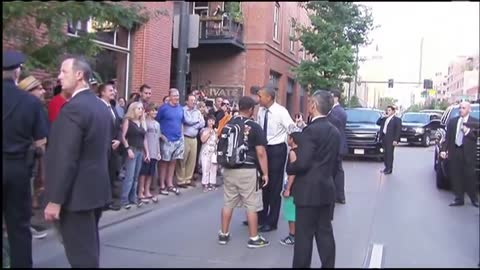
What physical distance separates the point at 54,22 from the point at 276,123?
317 cm

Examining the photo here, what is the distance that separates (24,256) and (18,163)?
82cm

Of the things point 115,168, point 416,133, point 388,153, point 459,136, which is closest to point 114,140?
point 115,168

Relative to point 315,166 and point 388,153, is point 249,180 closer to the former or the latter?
point 315,166

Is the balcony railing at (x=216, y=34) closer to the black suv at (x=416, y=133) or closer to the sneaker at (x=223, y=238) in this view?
the black suv at (x=416, y=133)

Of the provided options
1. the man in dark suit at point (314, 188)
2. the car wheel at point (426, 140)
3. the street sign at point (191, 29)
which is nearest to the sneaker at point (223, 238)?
the man in dark suit at point (314, 188)

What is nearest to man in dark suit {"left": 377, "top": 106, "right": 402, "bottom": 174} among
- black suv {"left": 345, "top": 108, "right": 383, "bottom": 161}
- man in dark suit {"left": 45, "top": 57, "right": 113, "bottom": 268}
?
black suv {"left": 345, "top": 108, "right": 383, "bottom": 161}

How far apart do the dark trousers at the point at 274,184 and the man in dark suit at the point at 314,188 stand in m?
2.22

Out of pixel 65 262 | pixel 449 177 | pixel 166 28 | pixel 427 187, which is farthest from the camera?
pixel 166 28

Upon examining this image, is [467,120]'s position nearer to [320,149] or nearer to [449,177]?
[449,177]

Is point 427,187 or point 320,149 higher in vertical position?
point 320,149

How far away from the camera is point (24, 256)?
495 centimetres

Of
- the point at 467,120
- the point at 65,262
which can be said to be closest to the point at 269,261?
the point at 65,262

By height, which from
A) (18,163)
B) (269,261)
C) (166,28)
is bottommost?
(269,261)

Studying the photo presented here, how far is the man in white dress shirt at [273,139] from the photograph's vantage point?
291 inches
